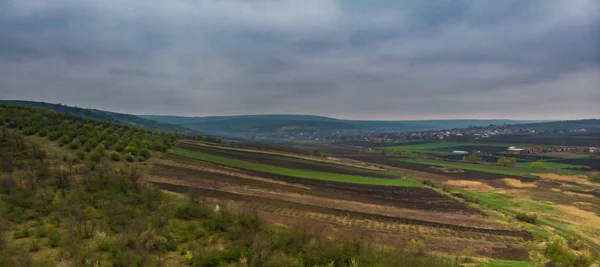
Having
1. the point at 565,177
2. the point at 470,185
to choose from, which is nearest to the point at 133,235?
the point at 470,185

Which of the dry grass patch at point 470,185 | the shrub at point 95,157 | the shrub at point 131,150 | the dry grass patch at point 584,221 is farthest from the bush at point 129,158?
the dry grass patch at point 470,185

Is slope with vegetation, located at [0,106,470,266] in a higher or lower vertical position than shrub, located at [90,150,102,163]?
lower

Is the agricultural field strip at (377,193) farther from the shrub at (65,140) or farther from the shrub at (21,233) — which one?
the shrub at (21,233)

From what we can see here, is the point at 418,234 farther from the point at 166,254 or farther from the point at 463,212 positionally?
the point at 166,254

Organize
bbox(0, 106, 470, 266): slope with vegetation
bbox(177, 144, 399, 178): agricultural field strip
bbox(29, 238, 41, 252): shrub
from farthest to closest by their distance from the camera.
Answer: bbox(177, 144, 399, 178): agricultural field strip < bbox(29, 238, 41, 252): shrub < bbox(0, 106, 470, 266): slope with vegetation

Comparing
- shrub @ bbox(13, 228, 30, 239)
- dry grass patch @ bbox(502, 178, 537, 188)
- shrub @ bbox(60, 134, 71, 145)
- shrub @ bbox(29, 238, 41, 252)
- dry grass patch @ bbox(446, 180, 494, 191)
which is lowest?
dry grass patch @ bbox(446, 180, 494, 191)

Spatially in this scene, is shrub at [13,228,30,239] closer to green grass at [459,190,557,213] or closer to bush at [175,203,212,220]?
bush at [175,203,212,220]

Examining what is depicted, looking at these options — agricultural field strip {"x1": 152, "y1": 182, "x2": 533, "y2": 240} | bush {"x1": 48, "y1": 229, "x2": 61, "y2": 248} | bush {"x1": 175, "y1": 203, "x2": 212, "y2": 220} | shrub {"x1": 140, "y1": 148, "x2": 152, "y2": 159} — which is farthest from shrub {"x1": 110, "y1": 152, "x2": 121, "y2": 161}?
bush {"x1": 48, "y1": 229, "x2": 61, "y2": 248}
